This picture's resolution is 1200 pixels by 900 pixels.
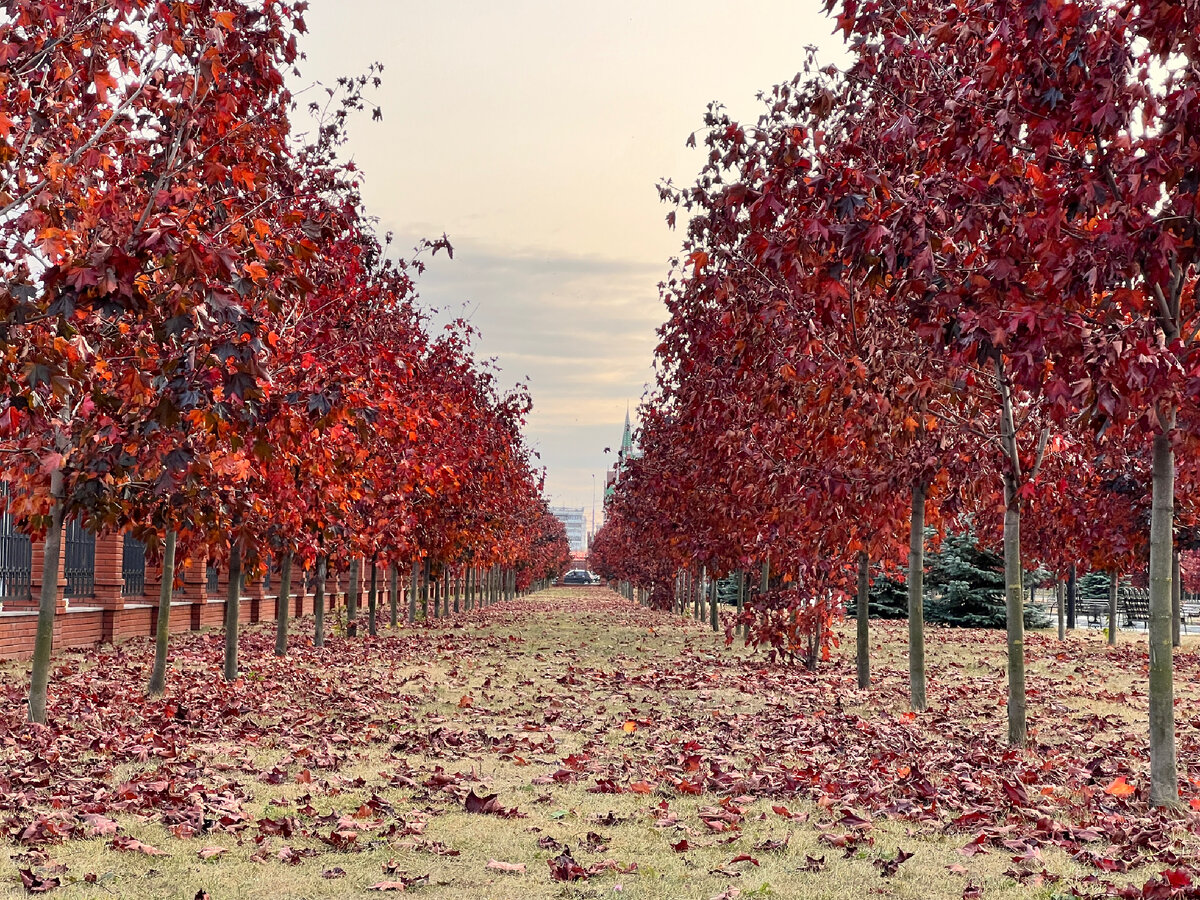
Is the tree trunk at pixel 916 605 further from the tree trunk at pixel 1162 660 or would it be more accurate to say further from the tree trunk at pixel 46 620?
the tree trunk at pixel 46 620

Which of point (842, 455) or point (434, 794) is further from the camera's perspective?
point (842, 455)

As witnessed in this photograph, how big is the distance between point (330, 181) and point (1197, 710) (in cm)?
1194

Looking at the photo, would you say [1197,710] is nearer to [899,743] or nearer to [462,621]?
[899,743]

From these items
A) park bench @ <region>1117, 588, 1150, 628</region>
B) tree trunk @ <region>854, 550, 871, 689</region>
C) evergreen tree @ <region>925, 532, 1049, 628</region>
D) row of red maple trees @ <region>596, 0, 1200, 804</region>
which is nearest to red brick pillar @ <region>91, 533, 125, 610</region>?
row of red maple trees @ <region>596, 0, 1200, 804</region>

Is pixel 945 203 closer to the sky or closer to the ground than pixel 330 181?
closer to the ground

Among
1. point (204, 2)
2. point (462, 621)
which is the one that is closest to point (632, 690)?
point (204, 2)

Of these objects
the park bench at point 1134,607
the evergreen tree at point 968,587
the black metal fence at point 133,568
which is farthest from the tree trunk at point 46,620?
the park bench at point 1134,607

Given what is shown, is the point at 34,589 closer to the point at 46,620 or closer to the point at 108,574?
the point at 108,574

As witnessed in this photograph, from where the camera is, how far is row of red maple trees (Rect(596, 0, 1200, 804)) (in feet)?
19.3

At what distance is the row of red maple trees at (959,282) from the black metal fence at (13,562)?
34.6 ft

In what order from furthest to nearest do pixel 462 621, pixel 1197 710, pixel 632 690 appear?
1. pixel 462 621
2. pixel 632 690
3. pixel 1197 710

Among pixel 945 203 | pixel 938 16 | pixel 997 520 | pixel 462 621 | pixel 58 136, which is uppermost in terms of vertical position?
pixel 938 16

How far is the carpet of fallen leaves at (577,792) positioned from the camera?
5.33 m

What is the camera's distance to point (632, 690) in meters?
13.9
